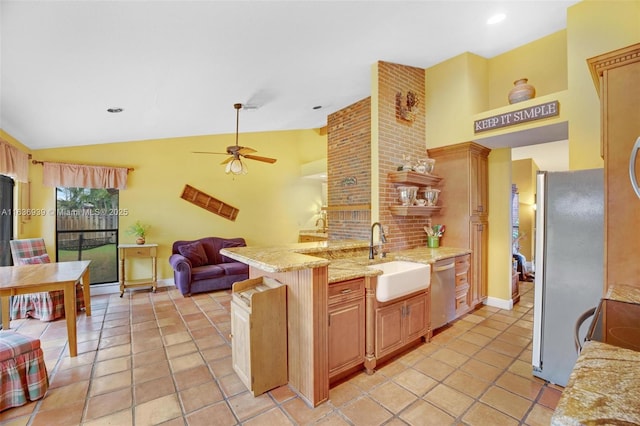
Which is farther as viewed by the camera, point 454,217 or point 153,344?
point 454,217

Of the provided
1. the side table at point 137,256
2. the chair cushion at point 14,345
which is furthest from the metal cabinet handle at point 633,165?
the side table at point 137,256

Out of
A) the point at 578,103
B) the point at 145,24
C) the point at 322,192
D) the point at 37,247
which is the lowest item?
the point at 37,247

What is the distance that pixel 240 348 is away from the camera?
7.20 feet

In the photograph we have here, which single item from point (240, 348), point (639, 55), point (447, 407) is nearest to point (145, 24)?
point (240, 348)

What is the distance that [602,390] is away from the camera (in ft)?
2.16

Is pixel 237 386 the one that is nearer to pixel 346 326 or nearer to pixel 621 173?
pixel 346 326

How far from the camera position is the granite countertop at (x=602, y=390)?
22.3 inches

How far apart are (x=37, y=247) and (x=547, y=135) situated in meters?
6.72

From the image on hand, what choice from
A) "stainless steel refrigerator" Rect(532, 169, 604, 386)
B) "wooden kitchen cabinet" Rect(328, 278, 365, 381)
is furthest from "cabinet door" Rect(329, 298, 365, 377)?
"stainless steel refrigerator" Rect(532, 169, 604, 386)

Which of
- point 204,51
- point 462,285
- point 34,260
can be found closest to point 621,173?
point 462,285

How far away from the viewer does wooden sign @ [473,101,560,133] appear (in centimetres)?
293

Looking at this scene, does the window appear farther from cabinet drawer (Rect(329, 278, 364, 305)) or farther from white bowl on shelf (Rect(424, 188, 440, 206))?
white bowl on shelf (Rect(424, 188, 440, 206))

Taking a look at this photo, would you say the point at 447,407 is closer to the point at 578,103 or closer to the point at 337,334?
the point at 337,334

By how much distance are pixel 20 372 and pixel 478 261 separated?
4.66 metres
